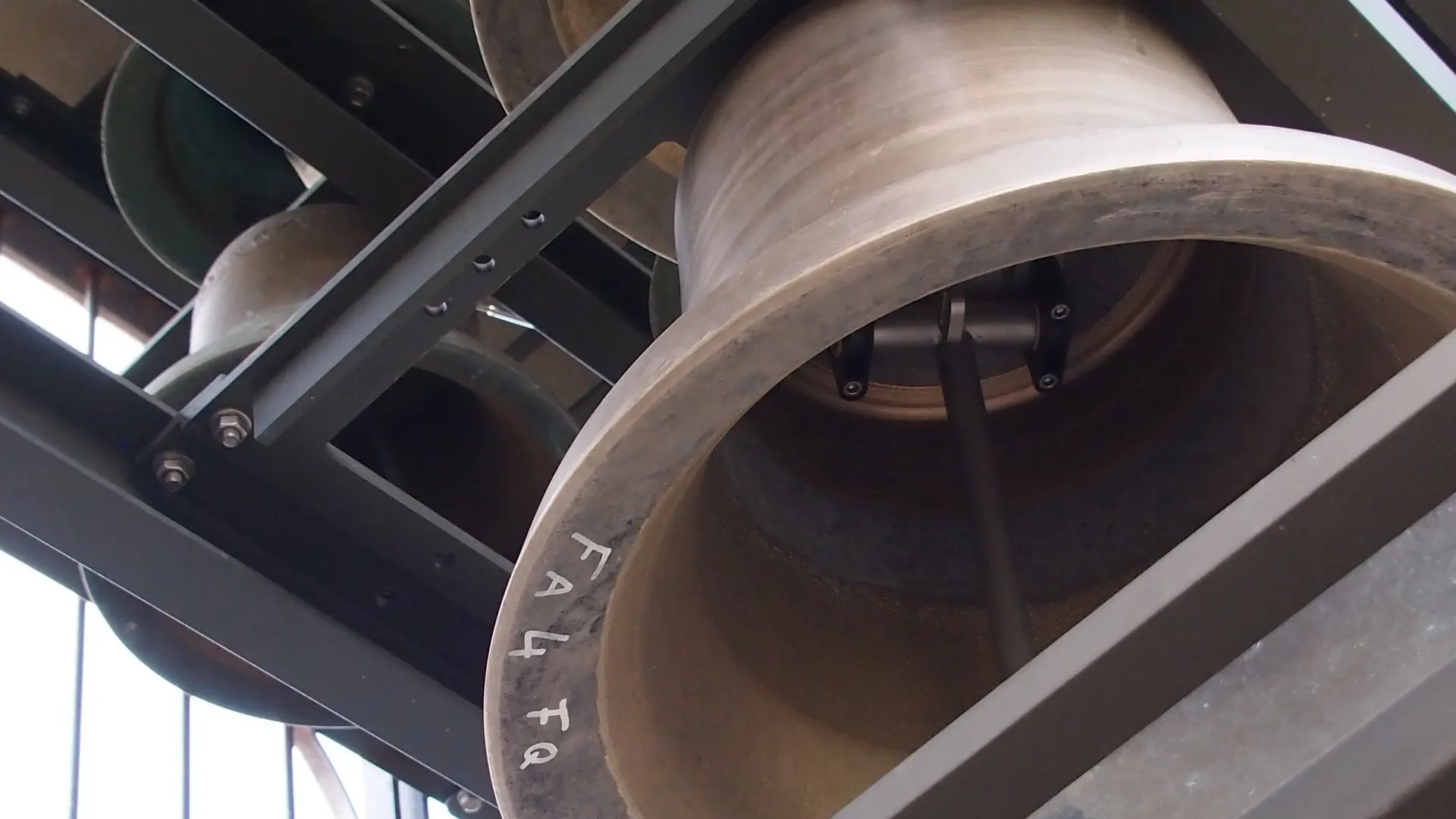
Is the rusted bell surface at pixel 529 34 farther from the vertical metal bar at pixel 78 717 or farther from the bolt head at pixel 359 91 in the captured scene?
the vertical metal bar at pixel 78 717

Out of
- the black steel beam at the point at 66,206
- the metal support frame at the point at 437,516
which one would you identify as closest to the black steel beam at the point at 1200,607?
the metal support frame at the point at 437,516

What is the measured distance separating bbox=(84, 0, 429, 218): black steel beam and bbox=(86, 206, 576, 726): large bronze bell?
8cm

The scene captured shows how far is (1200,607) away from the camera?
0.71m

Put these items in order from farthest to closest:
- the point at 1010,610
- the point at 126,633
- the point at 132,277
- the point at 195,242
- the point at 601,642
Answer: the point at 132,277 → the point at 195,242 → the point at 126,633 → the point at 1010,610 → the point at 601,642

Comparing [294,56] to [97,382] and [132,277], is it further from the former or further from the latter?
[132,277]

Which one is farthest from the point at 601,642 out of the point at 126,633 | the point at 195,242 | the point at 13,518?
the point at 195,242

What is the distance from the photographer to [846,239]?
73cm

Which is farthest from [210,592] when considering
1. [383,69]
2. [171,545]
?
[383,69]

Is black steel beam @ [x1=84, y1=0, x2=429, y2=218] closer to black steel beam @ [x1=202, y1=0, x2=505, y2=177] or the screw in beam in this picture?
black steel beam @ [x1=202, y1=0, x2=505, y2=177]

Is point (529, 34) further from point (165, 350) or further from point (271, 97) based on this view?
point (165, 350)

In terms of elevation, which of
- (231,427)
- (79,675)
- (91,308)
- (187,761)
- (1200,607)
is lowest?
(1200,607)

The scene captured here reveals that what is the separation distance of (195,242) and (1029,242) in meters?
1.64

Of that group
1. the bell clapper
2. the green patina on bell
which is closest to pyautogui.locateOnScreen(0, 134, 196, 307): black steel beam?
the green patina on bell

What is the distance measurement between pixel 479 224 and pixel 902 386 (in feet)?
1.27
